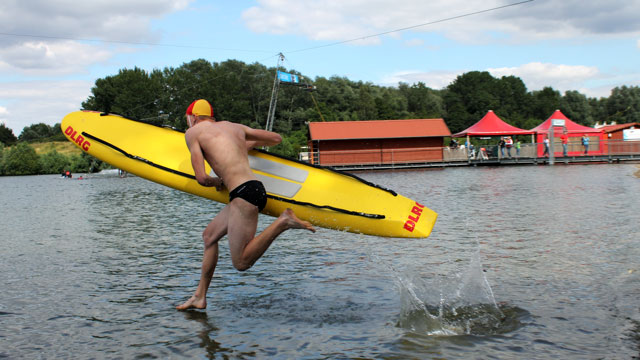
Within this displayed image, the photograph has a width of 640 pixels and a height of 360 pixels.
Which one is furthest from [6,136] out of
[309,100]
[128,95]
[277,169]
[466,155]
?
[277,169]

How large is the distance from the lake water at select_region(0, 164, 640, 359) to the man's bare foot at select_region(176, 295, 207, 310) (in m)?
0.12

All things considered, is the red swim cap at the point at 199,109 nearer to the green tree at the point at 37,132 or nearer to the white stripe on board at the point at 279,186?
the white stripe on board at the point at 279,186

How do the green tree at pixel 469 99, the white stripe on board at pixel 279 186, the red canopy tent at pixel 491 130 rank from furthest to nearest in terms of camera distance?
1. the green tree at pixel 469 99
2. the red canopy tent at pixel 491 130
3. the white stripe on board at pixel 279 186

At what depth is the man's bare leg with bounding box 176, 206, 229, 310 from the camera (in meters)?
6.25

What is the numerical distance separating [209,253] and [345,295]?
5.95 ft

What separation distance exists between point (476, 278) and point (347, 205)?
1976 millimetres

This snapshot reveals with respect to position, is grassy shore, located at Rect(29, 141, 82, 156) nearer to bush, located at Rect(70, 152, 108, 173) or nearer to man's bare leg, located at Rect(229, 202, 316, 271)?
bush, located at Rect(70, 152, 108, 173)

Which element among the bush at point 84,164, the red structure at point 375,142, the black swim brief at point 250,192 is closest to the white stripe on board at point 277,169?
the black swim brief at point 250,192

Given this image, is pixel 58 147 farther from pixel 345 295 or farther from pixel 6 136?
pixel 345 295

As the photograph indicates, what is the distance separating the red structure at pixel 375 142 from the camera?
53.7m

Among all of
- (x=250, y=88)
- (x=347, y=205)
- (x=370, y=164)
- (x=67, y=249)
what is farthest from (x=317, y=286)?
(x=250, y=88)

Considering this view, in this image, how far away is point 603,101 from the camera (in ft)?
498

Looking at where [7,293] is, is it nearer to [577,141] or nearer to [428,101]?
[577,141]

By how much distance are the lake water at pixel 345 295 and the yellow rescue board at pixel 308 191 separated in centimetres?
81
